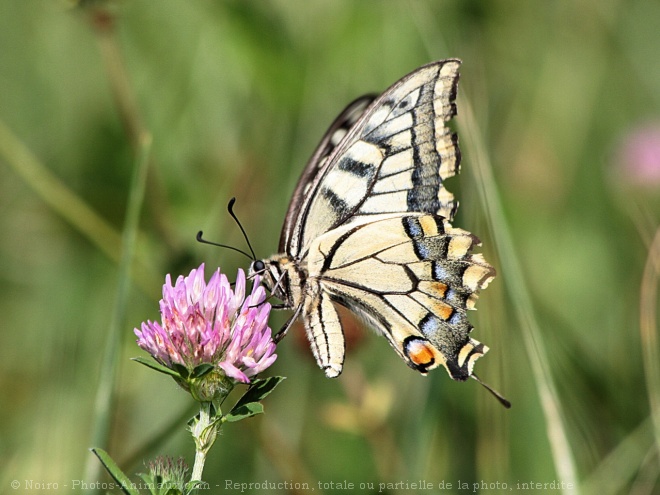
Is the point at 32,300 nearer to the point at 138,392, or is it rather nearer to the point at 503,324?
the point at 138,392

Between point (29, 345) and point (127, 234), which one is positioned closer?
point (127, 234)

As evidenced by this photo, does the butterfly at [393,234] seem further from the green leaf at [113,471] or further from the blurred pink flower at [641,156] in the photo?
the blurred pink flower at [641,156]

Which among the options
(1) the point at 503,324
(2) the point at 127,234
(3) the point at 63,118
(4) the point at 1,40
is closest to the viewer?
(2) the point at 127,234

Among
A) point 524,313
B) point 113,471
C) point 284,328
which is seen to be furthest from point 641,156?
point 113,471

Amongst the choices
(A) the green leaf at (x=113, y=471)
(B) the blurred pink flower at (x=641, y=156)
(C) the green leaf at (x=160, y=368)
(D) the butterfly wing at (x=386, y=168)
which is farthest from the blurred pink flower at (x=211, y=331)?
(B) the blurred pink flower at (x=641, y=156)

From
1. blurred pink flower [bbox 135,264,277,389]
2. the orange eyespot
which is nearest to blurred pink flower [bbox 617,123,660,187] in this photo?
the orange eyespot

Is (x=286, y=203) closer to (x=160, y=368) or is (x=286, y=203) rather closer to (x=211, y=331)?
(x=211, y=331)

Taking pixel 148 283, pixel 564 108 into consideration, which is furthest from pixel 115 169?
pixel 564 108
